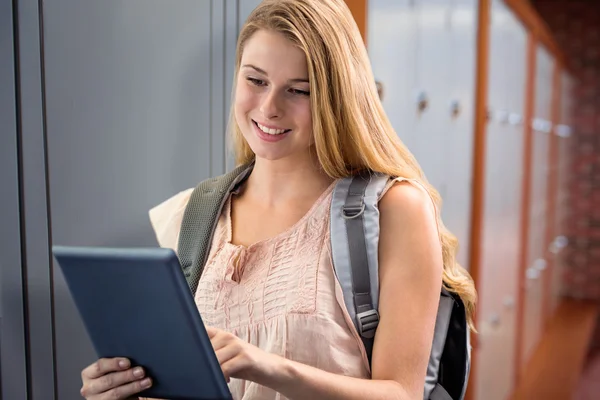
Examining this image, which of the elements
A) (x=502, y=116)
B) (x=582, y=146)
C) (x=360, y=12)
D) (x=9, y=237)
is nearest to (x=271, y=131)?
(x=9, y=237)

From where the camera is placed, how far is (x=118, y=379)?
96 centimetres

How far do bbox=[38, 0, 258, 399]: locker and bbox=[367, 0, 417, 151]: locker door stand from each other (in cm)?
55

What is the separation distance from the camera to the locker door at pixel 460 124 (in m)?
2.69

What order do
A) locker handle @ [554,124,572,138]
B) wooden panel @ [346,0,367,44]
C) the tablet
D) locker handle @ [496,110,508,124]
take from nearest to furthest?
1. the tablet
2. wooden panel @ [346,0,367,44]
3. locker handle @ [496,110,508,124]
4. locker handle @ [554,124,572,138]

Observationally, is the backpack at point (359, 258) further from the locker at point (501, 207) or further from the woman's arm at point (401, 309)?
the locker at point (501, 207)

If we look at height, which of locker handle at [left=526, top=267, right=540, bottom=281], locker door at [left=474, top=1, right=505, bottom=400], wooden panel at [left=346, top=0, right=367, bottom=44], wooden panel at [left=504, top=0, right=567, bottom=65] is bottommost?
locker handle at [left=526, top=267, right=540, bottom=281]

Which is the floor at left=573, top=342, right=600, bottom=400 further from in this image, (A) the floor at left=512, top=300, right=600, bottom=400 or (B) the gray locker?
(B) the gray locker

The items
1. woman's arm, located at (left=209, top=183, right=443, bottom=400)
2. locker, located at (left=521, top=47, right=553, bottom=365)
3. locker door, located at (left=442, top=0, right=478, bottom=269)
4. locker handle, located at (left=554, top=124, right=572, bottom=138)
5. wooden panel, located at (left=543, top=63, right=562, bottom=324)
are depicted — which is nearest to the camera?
woman's arm, located at (left=209, top=183, right=443, bottom=400)

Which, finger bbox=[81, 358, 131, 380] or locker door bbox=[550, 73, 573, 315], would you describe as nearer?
finger bbox=[81, 358, 131, 380]

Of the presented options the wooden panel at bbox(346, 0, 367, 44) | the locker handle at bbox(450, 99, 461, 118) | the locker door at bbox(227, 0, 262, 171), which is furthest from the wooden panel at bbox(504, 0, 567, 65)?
the locker door at bbox(227, 0, 262, 171)

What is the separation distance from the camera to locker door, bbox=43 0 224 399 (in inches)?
45.8

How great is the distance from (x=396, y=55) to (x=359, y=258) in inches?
44.4

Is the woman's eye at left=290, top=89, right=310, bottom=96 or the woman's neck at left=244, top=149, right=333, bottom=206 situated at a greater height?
the woman's eye at left=290, top=89, right=310, bottom=96

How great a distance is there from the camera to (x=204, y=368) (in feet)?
3.00
